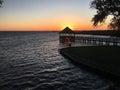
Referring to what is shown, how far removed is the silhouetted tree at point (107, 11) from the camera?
97.0ft

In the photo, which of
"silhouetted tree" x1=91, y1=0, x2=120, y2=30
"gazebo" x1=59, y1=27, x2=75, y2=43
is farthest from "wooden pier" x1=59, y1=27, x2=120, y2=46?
"silhouetted tree" x1=91, y1=0, x2=120, y2=30

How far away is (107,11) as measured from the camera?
101 ft

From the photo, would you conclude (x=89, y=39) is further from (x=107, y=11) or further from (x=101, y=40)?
(x=107, y=11)

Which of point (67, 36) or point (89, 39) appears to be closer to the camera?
point (89, 39)

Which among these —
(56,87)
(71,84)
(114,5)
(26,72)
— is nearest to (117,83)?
(71,84)

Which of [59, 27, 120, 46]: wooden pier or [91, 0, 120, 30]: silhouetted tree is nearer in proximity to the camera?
[91, 0, 120, 30]: silhouetted tree

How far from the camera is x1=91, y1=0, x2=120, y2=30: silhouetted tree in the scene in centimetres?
2956

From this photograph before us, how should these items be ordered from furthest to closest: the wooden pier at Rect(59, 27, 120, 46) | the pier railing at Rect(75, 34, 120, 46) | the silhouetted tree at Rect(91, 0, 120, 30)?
the wooden pier at Rect(59, 27, 120, 46)
the pier railing at Rect(75, 34, 120, 46)
the silhouetted tree at Rect(91, 0, 120, 30)

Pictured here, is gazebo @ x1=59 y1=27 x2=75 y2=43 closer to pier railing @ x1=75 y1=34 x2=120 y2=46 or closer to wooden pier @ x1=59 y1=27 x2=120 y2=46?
wooden pier @ x1=59 y1=27 x2=120 y2=46

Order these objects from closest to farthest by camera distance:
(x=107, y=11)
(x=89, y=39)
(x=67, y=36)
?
(x=107, y=11)
(x=89, y=39)
(x=67, y=36)

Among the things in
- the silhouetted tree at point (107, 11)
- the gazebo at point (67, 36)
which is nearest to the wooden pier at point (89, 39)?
the gazebo at point (67, 36)

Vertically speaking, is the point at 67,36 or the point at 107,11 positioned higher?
the point at 107,11

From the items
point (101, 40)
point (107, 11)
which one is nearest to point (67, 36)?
point (101, 40)

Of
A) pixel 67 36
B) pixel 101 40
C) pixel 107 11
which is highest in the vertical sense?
pixel 107 11
